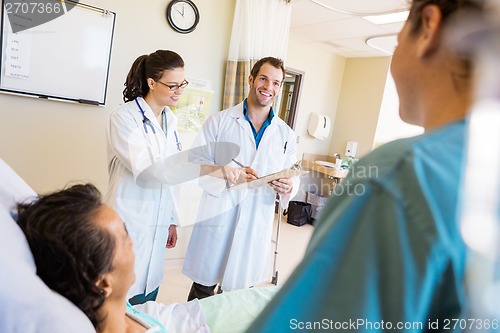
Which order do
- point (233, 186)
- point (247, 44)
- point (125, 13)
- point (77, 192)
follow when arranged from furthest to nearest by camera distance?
point (247, 44) < point (125, 13) < point (233, 186) < point (77, 192)

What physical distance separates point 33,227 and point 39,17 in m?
1.48

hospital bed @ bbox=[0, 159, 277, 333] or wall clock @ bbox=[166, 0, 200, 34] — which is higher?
wall clock @ bbox=[166, 0, 200, 34]

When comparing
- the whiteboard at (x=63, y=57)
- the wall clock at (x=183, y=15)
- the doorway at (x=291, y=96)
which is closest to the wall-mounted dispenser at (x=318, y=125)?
the doorway at (x=291, y=96)

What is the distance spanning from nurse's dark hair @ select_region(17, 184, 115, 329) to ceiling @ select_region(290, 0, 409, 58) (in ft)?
7.43

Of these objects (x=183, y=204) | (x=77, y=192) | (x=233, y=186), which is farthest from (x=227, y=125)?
(x=77, y=192)

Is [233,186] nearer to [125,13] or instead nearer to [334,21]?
[125,13]

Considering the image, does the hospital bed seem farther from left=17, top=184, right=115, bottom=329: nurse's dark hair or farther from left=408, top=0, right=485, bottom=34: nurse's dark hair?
left=408, top=0, right=485, bottom=34: nurse's dark hair

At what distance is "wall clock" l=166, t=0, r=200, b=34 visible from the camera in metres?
2.16

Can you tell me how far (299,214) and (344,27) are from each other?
2182mm

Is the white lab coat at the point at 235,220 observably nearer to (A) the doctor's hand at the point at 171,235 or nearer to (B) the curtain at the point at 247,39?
(A) the doctor's hand at the point at 171,235

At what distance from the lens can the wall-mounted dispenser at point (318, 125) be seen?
4.32m

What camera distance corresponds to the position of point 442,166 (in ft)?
1.02

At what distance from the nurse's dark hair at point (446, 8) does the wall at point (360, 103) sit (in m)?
3.92

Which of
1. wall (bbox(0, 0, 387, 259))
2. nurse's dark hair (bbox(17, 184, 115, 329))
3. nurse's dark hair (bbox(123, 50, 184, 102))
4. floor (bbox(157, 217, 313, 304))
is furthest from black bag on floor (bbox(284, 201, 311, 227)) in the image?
nurse's dark hair (bbox(17, 184, 115, 329))
